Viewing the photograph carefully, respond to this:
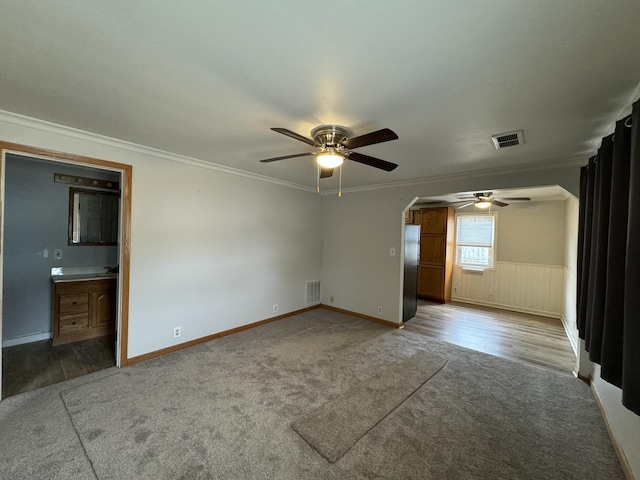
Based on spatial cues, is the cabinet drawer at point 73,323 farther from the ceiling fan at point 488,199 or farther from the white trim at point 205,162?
the ceiling fan at point 488,199

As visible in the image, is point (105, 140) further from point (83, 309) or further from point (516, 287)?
point (516, 287)

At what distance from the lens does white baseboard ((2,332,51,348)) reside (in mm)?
3266

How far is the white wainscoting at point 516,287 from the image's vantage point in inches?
203

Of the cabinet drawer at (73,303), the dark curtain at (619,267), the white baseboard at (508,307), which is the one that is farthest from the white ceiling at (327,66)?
the white baseboard at (508,307)

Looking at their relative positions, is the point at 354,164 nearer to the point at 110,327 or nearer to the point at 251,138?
the point at 251,138

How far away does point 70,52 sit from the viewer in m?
1.36

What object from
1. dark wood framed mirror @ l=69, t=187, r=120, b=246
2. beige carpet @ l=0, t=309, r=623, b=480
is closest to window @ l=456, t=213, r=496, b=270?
beige carpet @ l=0, t=309, r=623, b=480

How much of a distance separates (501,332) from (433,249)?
2.36 m

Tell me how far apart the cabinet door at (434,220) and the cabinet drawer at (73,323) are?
659 centimetres

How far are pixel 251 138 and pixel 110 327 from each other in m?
3.57

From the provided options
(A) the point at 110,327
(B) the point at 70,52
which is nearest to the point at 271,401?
(B) the point at 70,52

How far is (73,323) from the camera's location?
343cm

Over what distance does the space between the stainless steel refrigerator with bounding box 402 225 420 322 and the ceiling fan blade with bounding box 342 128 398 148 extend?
285 centimetres

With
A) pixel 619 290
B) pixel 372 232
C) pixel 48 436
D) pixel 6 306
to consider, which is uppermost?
pixel 372 232
